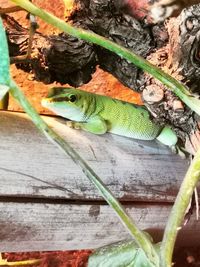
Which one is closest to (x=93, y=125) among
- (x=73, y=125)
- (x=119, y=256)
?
(x=73, y=125)

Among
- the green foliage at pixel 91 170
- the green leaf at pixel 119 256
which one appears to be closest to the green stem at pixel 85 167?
the green foliage at pixel 91 170

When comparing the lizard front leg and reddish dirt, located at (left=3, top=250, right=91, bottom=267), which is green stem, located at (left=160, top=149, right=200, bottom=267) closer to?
the lizard front leg

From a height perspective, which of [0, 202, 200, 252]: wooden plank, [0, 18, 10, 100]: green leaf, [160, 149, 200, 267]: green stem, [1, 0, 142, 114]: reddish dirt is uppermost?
[0, 18, 10, 100]: green leaf

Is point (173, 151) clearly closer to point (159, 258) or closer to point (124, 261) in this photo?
point (124, 261)

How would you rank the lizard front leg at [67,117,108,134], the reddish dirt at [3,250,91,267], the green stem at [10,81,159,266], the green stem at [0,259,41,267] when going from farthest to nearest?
the reddish dirt at [3,250,91,267] < the green stem at [0,259,41,267] < the lizard front leg at [67,117,108,134] < the green stem at [10,81,159,266]

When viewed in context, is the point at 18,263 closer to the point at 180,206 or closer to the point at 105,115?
the point at 105,115

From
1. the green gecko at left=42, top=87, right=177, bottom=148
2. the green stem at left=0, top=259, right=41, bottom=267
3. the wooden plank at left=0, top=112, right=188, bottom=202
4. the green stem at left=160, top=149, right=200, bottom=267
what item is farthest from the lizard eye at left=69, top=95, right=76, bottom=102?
the green stem at left=160, top=149, right=200, bottom=267

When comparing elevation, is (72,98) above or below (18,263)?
above
